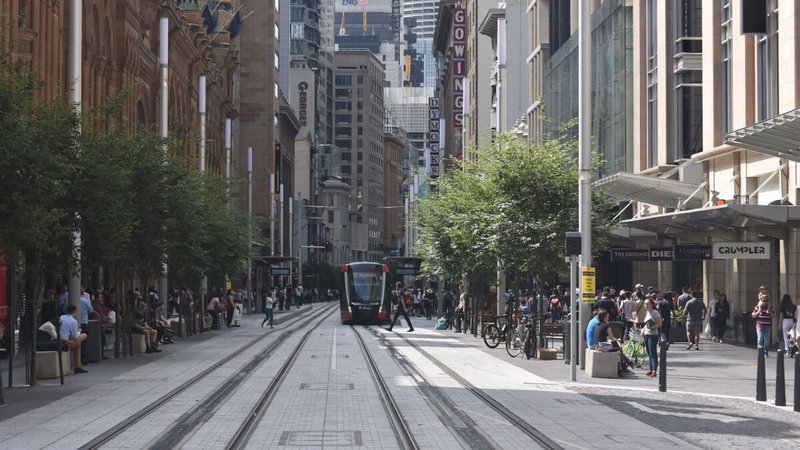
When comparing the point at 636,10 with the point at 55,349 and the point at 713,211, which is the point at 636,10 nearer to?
the point at 713,211

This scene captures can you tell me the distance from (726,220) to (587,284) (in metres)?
10.5

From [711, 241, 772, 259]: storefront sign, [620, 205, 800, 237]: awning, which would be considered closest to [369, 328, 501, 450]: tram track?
[711, 241, 772, 259]: storefront sign

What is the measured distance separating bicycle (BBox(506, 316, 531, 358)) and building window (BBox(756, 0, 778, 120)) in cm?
941

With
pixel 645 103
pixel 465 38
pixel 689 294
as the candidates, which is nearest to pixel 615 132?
pixel 645 103

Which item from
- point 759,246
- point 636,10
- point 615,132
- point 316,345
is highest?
point 636,10

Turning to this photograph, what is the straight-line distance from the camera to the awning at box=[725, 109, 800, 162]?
86.3ft

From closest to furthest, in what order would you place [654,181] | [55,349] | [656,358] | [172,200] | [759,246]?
[55,349] → [656,358] → [759,246] → [172,200] → [654,181]

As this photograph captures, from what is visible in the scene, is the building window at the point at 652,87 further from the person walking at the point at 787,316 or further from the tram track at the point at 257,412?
the tram track at the point at 257,412

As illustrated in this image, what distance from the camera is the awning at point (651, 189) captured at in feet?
137

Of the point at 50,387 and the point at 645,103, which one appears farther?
the point at 645,103

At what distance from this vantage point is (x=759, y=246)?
32.7 metres

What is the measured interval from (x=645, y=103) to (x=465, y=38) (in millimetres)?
80602

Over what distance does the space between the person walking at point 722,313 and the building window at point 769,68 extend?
6029 mm

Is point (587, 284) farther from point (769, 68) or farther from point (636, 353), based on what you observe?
point (769, 68)
